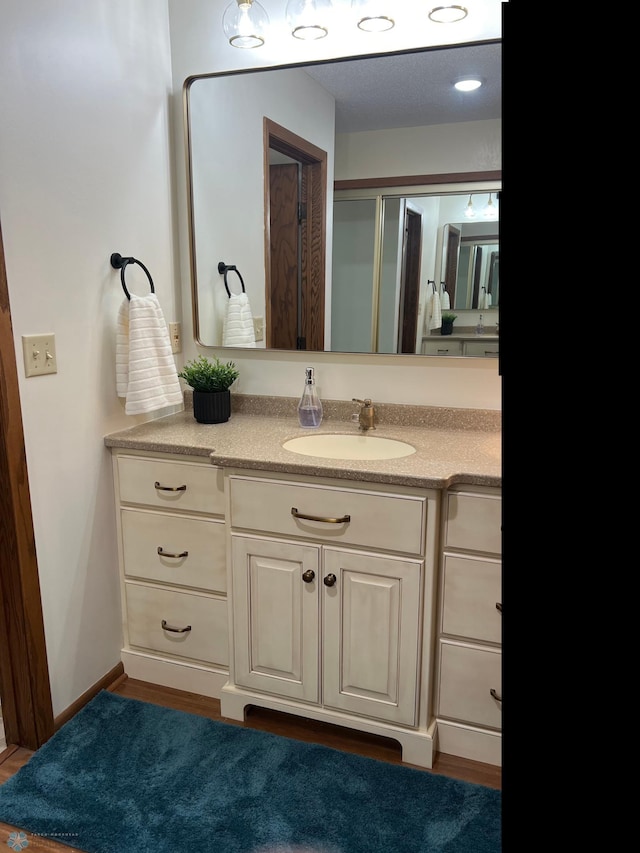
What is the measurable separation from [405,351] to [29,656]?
4.55ft

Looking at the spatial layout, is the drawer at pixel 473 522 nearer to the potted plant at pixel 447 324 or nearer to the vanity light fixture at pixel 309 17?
the potted plant at pixel 447 324

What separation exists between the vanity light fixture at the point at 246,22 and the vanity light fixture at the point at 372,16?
285 millimetres

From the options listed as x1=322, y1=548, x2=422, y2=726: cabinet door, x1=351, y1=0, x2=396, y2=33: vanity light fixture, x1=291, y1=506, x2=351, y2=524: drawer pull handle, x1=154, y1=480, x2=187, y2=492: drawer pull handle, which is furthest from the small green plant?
x1=351, y1=0, x2=396, y2=33: vanity light fixture

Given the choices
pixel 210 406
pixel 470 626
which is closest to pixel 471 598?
pixel 470 626

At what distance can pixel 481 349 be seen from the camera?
1.95 metres

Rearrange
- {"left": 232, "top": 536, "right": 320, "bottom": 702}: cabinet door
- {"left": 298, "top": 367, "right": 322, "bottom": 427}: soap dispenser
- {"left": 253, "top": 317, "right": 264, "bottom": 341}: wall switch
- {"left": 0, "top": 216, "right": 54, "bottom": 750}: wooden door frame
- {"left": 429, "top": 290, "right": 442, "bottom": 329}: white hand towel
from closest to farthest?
{"left": 0, "top": 216, "right": 54, "bottom": 750}: wooden door frame → {"left": 232, "top": 536, "right": 320, "bottom": 702}: cabinet door → {"left": 429, "top": 290, "right": 442, "bottom": 329}: white hand towel → {"left": 298, "top": 367, "right": 322, "bottom": 427}: soap dispenser → {"left": 253, "top": 317, "right": 264, "bottom": 341}: wall switch

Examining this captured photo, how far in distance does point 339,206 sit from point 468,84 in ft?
1.62

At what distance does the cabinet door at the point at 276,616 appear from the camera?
1753mm

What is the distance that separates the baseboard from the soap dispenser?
997 mm

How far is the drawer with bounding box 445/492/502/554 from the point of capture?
1.59 meters

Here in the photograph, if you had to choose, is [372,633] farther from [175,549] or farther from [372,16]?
[372,16]

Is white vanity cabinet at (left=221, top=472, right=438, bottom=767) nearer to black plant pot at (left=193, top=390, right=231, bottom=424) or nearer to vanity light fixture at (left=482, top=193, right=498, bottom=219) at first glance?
black plant pot at (left=193, top=390, right=231, bottom=424)

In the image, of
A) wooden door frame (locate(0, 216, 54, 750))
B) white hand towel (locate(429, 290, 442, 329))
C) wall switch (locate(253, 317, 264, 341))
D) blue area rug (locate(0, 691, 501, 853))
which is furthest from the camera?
wall switch (locate(253, 317, 264, 341))

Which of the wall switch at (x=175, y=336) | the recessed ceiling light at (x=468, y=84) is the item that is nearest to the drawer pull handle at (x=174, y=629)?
the wall switch at (x=175, y=336)
